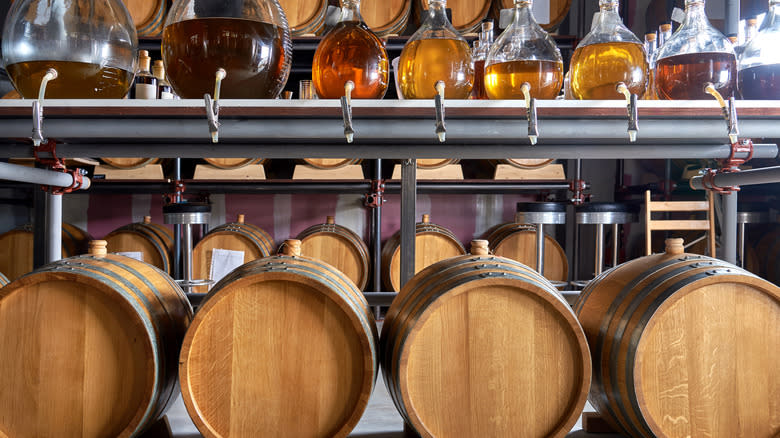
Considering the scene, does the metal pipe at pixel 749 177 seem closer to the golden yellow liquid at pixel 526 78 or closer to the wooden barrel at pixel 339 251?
the golden yellow liquid at pixel 526 78

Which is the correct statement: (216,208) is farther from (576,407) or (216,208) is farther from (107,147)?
(576,407)

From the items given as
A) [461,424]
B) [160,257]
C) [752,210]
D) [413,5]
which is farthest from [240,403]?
[752,210]

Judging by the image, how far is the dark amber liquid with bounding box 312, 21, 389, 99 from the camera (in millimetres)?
1182

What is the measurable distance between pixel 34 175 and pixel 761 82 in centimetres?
185

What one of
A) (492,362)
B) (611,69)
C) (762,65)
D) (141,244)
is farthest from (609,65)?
(141,244)

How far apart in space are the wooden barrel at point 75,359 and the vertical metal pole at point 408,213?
29.5 inches

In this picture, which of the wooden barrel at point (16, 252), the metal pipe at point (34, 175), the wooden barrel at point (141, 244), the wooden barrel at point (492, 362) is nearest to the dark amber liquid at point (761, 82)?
the wooden barrel at point (492, 362)

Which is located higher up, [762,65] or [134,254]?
[762,65]

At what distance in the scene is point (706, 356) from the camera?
1.14 m

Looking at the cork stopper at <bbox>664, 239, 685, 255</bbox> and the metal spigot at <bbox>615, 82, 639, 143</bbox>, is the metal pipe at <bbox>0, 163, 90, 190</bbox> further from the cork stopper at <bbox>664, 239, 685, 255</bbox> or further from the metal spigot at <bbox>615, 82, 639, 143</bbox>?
the cork stopper at <bbox>664, 239, 685, 255</bbox>

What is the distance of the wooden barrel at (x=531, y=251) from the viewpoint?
4.29 metres

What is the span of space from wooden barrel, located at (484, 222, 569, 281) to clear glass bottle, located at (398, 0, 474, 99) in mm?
3177

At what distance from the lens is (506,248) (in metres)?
4.34

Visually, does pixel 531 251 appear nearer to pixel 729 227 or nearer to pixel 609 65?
pixel 729 227
